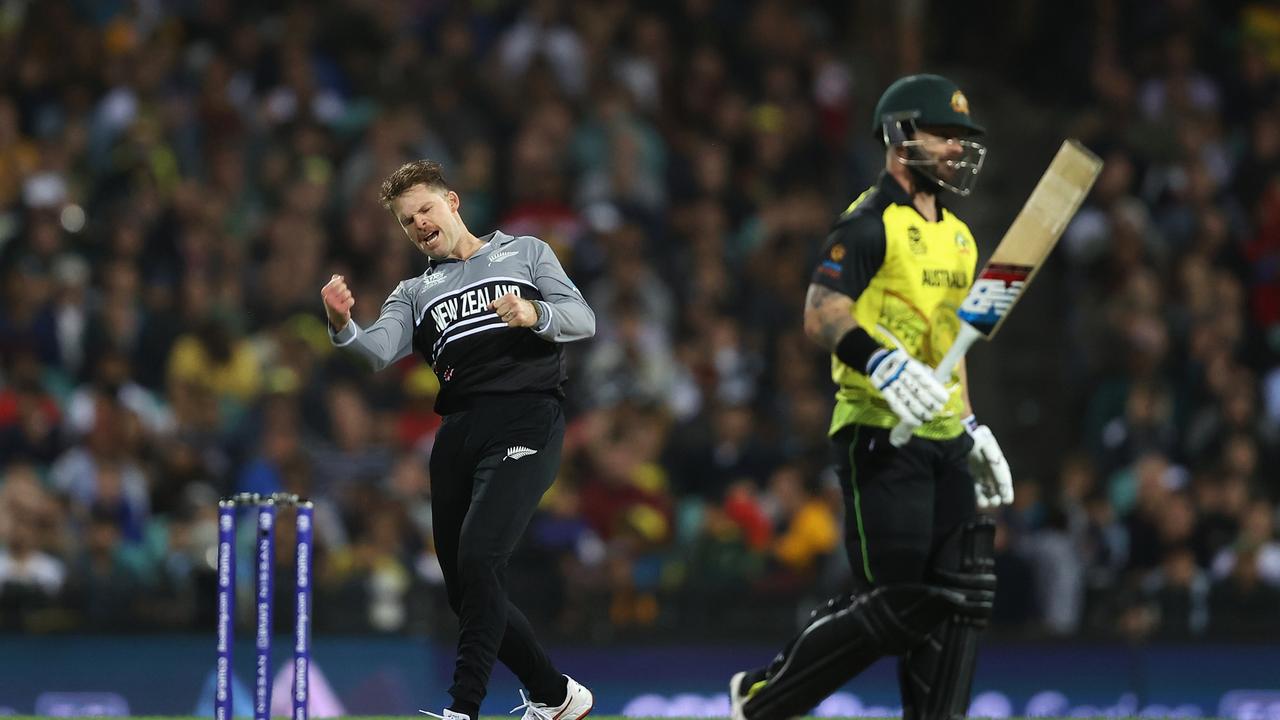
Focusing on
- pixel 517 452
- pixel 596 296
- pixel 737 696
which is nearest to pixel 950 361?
pixel 737 696

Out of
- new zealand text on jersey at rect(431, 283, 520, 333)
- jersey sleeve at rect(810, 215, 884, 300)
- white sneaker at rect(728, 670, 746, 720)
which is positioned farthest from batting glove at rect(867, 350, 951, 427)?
new zealand text on jersey at rect(431, 283, 520, 333)

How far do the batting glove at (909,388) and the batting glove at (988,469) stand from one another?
496 millimetres

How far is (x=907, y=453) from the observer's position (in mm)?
6070

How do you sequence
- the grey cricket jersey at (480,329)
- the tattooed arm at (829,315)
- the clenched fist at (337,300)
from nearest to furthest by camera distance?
the tattooed arm at (829,315), the clenched fist at (337,300), the grey cricket jersey at (480,329)

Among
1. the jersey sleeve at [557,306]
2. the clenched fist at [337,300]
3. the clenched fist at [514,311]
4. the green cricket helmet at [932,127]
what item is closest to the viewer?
the green cricket helmet at [932,127]

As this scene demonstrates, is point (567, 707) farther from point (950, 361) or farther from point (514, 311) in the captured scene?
point (950, 361)

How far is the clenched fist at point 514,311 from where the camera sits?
6.61m

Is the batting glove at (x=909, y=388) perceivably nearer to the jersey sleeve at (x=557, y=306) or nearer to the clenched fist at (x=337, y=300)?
the jersey sleeve at (x=557, y=306)

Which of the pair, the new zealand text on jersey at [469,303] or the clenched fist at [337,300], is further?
the new zealand text on jersey at [469,303]

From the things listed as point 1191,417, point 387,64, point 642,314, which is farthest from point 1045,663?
point 387,64

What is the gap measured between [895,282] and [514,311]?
4.42ft

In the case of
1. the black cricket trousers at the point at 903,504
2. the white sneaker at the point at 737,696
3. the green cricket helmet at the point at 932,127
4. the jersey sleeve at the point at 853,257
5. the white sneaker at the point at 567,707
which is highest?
the green cricket helmet at the point at 932,127

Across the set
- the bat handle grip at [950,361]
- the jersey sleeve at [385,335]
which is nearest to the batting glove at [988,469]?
the bat handle grip at [950,361]

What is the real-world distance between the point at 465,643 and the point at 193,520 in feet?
16.4
